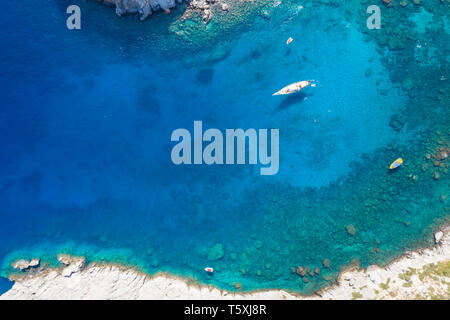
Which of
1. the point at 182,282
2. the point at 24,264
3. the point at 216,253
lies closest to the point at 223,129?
the point at 216,253

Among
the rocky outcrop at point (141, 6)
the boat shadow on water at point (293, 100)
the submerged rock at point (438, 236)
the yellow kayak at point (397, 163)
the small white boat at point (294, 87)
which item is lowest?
the submerged rock at point (438, 236)

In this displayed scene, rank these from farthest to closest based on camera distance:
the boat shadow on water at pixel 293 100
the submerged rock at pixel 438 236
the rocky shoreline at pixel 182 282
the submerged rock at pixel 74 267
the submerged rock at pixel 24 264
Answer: the boat shadow on water at pixel 293 100, the submerged rock at pixel 24 264, the submerged rock at pixel 74 267, the submerged rock at pixel 438 236, the rocky shoreline at pixel 182 282

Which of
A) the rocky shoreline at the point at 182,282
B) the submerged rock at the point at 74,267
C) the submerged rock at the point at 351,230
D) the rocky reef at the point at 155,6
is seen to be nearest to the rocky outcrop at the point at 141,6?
the rocky reef at the point at 155,6

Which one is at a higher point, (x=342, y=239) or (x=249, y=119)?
(x=249, y=119)

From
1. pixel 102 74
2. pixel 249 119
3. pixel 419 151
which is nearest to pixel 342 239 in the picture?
pixel 419 151

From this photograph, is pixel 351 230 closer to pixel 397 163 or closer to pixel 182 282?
pixel 397 163

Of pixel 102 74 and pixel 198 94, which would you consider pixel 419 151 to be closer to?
pixel 198 94

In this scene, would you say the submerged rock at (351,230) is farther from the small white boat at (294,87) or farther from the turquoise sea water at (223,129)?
the small white boat at (294,87)
